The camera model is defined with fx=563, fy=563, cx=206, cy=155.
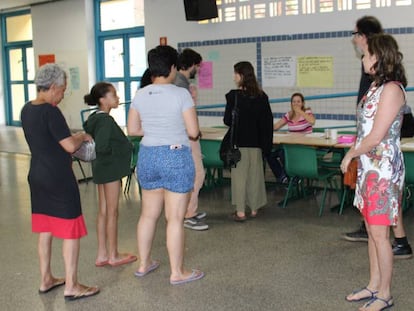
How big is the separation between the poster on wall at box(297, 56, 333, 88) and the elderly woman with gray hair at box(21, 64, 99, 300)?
4673 mm

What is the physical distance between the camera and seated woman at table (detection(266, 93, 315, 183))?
626 cm

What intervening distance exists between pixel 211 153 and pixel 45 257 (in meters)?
2.85

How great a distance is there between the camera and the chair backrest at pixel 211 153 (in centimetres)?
590

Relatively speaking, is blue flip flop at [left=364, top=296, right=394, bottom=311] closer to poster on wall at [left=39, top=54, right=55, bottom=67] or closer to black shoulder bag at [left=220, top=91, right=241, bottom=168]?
black shoulder bag at [left=220, top=91, right=241, bottom=168]

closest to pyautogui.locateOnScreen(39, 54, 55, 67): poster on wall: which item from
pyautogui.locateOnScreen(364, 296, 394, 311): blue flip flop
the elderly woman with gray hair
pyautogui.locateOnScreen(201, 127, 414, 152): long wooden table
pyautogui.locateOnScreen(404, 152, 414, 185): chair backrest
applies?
pyautogui.locateOnScreen(201, 127, 414, 152): long wooden table

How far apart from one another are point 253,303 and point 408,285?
3.25ft

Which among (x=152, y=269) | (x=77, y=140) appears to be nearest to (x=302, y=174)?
(x=152, y=269)

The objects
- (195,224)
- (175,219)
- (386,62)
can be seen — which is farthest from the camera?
(195,224)

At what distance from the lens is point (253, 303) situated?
3256mm

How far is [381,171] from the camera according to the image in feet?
9.46

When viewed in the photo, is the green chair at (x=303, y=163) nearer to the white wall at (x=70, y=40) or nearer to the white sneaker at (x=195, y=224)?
the white sneaker at (x=195, y=224)

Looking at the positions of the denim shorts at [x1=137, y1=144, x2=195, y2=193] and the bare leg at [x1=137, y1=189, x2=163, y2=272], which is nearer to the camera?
Result: the denim shorts at [x1=137, y1=144, x2=195, y2=193]

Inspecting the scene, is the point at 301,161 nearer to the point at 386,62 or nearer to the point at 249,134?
the point at 249,134

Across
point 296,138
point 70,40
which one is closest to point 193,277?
point 296,138
